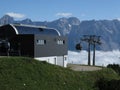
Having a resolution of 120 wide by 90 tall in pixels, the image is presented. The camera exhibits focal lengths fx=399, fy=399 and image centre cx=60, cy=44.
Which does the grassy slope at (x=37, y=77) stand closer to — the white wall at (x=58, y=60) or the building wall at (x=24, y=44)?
the building wall at (x=24, y=44)

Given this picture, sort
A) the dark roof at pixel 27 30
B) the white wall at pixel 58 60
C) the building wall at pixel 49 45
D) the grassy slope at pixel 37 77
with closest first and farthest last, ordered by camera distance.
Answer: the grassy slope at pixel 37 77 < the building wall at pixel 49 45 < the dark roof at pixel 27 30 < the white wall at pixel 58 60

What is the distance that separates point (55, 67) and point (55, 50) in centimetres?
1726

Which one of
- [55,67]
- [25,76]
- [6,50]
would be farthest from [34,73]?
[6,50]

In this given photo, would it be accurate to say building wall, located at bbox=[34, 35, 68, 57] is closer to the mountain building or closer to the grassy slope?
the mountain building

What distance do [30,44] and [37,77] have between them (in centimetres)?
1626

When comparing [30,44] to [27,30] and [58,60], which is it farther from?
[58,60]

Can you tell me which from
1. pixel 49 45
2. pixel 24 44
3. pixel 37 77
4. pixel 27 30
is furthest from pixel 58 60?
pixel 37 77

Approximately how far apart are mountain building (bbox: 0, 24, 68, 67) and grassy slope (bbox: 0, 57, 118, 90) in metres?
10.4

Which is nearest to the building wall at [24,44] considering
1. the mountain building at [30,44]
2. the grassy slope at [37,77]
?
the mountain building at [30,44]

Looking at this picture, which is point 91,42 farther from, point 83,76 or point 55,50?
point 83,76

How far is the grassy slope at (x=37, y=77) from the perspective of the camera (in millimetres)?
45656

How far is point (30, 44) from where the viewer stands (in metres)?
65.2

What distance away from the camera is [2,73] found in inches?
1849

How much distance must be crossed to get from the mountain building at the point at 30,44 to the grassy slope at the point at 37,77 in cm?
1042
